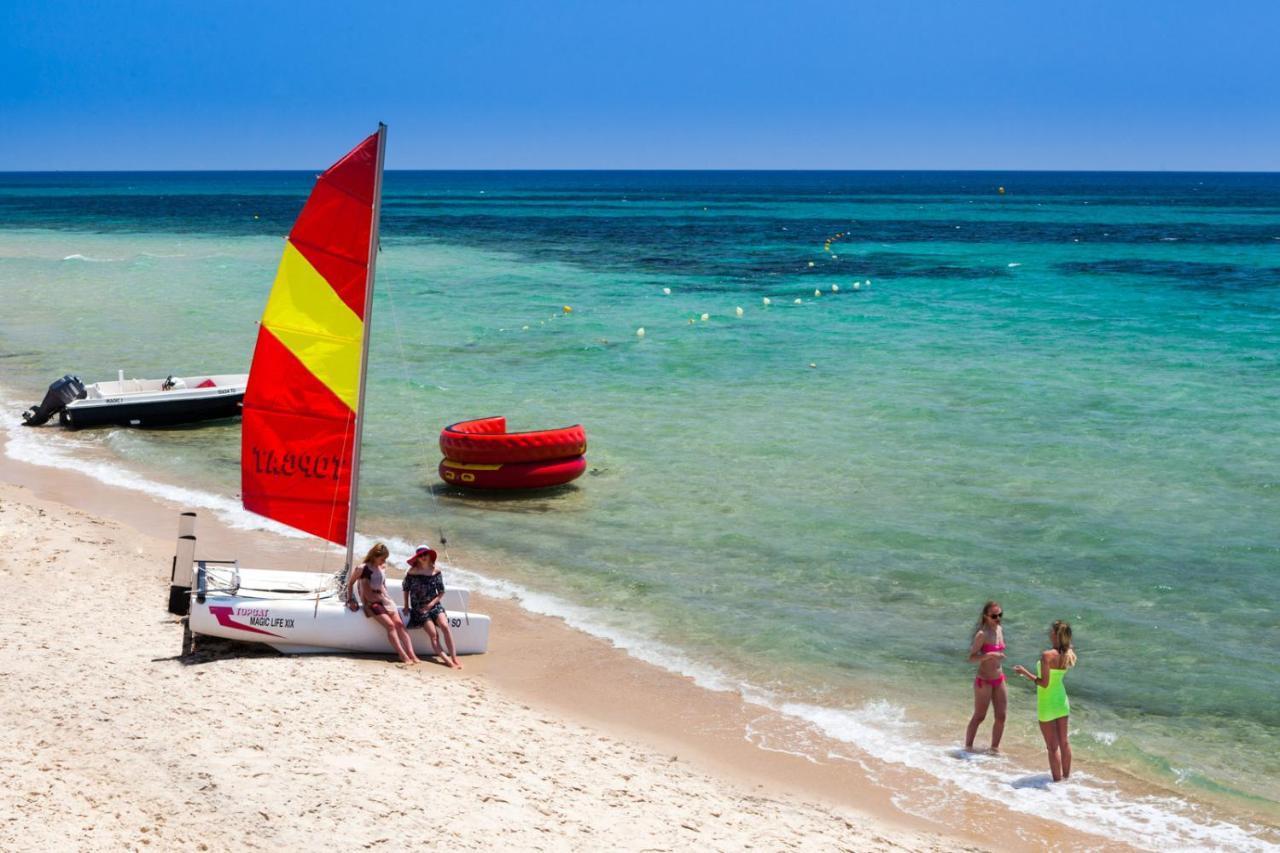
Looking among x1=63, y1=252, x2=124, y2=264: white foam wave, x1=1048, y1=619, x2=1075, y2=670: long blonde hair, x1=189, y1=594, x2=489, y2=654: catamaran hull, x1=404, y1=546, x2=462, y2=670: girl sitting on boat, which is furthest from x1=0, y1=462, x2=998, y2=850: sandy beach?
x1=63, y1=252, x2=124, y2=264: white foam wave

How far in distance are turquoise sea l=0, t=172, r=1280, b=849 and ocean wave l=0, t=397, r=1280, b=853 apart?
4 cm

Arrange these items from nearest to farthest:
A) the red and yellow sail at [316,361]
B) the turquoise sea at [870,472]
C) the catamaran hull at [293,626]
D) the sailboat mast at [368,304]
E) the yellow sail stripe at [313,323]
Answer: the sailboat mast at [368,304]
the red and yellow sail at [316,361]
the yellow sail stripe at [313,323]
the catamaran hull at [293,626]
the turquoise sea at [870,472]

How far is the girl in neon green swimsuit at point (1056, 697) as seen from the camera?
33.0ft

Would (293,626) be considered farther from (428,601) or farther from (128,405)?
(128,405)

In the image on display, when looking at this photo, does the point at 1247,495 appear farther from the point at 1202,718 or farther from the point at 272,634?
the point at 272,634

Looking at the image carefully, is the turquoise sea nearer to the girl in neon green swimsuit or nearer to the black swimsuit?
the girl in neon green swimsuit

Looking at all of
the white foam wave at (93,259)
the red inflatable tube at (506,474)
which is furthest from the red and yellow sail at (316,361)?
the white foam wave at (93,259)

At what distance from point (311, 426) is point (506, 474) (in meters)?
7.10

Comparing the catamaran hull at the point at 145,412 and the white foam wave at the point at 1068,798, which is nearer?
the white foam wave at the point at 1068,798

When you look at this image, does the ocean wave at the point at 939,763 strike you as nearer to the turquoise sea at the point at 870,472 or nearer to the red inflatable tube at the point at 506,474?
the turquoise sea at the point at 870,472

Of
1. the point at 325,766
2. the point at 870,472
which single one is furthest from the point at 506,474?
the point at 325,766

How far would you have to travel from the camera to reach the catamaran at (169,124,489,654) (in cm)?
1122

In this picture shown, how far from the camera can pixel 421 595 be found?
11.9m

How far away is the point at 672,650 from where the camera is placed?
13.2m
